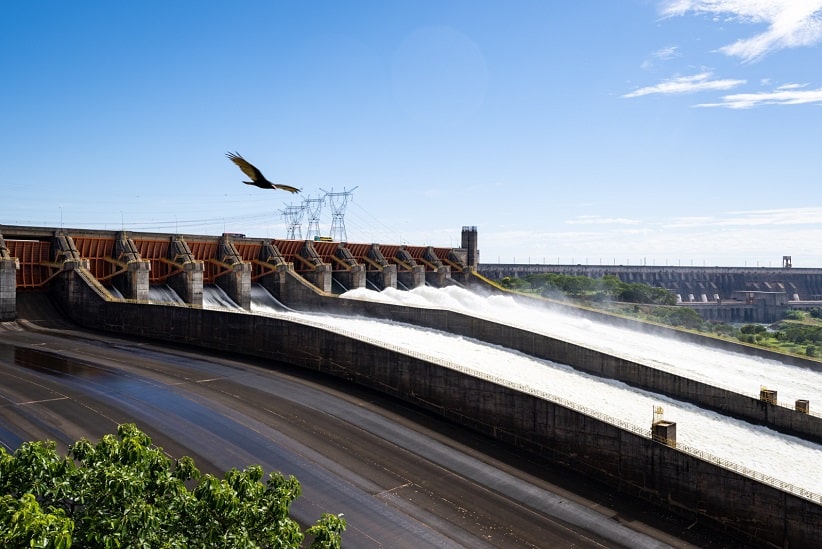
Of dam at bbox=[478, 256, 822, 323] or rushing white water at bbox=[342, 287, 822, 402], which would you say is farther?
dam at bbox=[478, 256, 822, 323]

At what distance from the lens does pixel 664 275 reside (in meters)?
140

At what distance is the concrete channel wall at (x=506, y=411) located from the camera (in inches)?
642

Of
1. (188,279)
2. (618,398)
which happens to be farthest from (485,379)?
(188,279)

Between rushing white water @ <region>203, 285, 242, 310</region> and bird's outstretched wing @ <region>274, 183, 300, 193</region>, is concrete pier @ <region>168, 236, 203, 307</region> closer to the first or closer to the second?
rushing white water @ <region>203, 285, 242, 310</region>

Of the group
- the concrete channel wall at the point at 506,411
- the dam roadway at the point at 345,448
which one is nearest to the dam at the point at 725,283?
Answer: the concrete channel wall at the point at 506,411

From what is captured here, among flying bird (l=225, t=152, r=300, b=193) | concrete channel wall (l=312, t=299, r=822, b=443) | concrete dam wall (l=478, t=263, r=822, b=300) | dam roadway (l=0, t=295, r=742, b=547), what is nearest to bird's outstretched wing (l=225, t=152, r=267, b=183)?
flying bird (l=225, t=152, r=300, b=193)

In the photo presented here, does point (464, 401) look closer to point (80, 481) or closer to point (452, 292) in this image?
point (80, 481)

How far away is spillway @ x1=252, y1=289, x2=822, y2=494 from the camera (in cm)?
2083

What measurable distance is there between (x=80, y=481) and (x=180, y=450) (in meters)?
9.47

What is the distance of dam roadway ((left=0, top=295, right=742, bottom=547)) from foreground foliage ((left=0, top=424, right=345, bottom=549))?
20.1ft

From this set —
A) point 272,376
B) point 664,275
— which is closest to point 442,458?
point 272,376

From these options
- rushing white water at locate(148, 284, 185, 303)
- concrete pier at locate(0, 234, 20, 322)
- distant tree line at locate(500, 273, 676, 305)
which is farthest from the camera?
distant tree line at locate(500, 273, 676, 305)

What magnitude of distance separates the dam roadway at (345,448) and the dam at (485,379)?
31.0 inches

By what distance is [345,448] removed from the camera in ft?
A: 60.9
